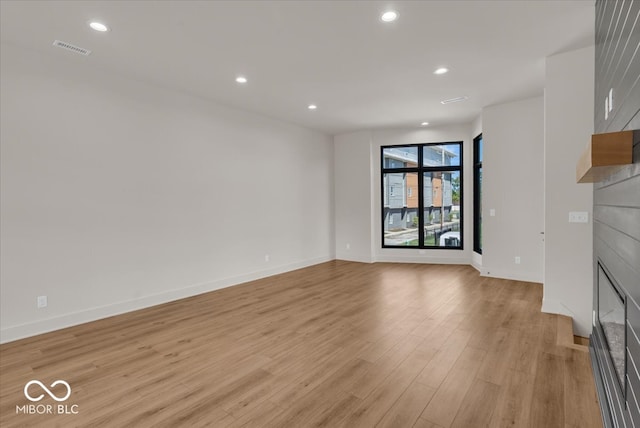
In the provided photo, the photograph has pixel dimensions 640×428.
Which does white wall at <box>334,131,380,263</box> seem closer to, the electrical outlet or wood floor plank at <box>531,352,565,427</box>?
wood floor plank at <box>531,352,565,427</box>

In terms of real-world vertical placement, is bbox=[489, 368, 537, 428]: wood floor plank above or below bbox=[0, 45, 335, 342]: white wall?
below

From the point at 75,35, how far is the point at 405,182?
636 cm

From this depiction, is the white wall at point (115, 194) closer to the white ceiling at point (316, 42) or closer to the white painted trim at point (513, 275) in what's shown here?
the white ceiling at point (316, 42)

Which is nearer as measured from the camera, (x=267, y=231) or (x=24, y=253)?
(x=24, y=253)

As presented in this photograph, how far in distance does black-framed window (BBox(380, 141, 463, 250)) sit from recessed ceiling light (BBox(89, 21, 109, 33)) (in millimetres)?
5819

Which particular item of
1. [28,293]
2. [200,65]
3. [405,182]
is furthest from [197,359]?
[405,182]

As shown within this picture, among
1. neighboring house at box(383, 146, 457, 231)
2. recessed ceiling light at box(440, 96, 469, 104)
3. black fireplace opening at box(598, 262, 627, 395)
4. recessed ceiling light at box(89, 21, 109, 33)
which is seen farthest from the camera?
neighboring house at box(383, 146, 457, 231)

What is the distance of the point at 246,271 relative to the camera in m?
5.70

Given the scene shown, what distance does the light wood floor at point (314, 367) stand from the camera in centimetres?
205

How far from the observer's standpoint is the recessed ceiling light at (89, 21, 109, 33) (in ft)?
9.62

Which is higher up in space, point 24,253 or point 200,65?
point 200,65

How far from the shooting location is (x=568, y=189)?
142 inches

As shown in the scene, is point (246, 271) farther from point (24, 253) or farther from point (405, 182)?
point (405, 182)

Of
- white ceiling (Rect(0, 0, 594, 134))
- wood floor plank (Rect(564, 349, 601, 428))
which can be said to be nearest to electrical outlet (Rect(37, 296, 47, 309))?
white ceiling (Rect(0, 0, 594, 134))
